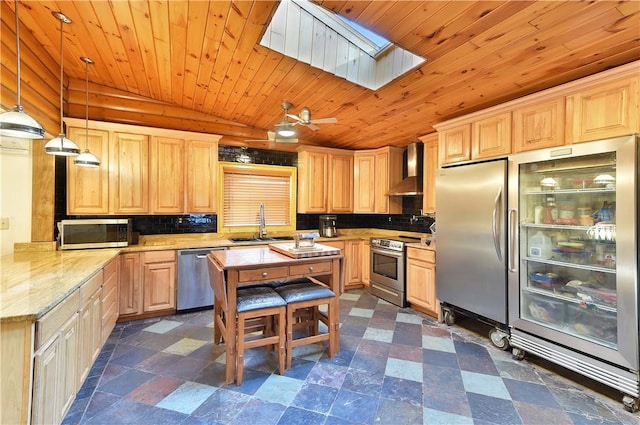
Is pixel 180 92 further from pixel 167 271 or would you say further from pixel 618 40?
pixel 618 40

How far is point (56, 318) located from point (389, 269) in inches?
139

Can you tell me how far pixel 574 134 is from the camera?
220 cm

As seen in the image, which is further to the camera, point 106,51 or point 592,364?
point 106,51

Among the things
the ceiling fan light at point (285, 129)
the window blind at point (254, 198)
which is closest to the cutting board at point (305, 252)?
the ceiling fan light at point (285, 129)

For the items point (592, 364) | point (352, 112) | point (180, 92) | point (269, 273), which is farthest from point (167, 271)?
point (592, 364)

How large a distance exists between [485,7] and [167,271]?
151 inches

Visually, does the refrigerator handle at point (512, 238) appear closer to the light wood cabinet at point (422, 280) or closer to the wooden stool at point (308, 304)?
the light wood cabinet at point (422, 280)

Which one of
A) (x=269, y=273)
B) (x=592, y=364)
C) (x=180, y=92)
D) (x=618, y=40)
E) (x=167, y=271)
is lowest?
(x=592, y=364)

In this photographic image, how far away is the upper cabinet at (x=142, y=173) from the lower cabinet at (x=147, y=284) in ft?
2.00

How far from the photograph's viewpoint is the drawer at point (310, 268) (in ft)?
7.73

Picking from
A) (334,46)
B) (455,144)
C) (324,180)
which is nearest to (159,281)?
(324,180)

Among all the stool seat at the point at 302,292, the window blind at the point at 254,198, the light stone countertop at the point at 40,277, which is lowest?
the stool seat at the point at 302,292

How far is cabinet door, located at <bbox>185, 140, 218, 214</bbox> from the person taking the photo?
3.73 meters

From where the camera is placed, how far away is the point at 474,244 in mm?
2832
